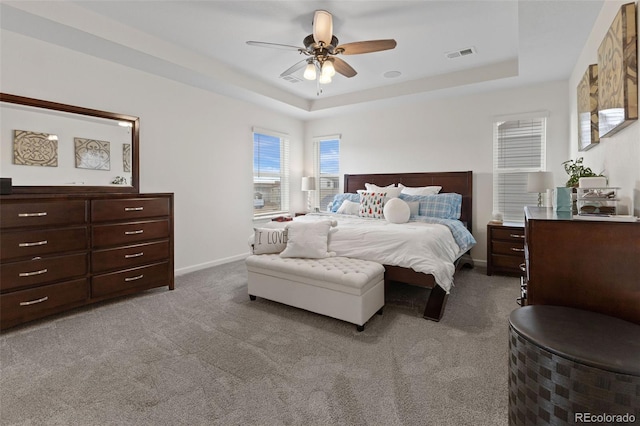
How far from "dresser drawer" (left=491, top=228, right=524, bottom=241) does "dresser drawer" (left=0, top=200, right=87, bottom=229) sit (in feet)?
15.3

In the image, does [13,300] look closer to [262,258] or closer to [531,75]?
[262,258]

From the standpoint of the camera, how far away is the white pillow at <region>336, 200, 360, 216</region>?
4.71 metres

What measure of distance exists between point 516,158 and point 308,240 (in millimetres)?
3383

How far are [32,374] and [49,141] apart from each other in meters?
2.18

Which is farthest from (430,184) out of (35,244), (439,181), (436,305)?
(35,244)

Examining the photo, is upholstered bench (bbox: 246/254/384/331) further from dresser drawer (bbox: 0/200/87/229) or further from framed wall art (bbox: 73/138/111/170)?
framed wall art (bbox: 73/138/111/170)

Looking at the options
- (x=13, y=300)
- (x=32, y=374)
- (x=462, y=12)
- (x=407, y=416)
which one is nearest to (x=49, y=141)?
(x=13, y=300)

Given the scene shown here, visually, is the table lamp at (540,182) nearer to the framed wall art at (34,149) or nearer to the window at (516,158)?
the window at (516,158)

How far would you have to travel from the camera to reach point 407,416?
158 centimetres

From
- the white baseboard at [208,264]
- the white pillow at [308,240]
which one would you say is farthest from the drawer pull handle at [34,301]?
the white pillow at [308,240]

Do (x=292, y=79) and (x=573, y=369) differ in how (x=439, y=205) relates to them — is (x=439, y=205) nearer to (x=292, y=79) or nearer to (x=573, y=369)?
(x=292, y=79)

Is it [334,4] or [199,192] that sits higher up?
[334,4]

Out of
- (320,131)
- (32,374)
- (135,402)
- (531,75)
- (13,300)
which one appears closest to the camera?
(135,402)

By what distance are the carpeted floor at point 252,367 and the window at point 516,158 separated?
198 centimetres
